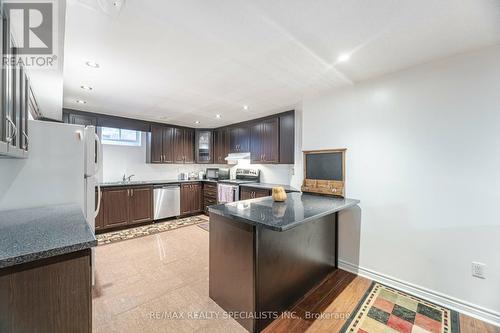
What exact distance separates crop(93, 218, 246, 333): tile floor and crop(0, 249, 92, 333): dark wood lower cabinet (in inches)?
38.5

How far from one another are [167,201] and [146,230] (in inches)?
30.1

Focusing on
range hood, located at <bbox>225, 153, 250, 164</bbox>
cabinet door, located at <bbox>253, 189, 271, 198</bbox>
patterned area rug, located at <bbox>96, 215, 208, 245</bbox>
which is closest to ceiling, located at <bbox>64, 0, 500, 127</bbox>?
cabinet door, located at <bbox>253, 189, 271, 198</bbox>

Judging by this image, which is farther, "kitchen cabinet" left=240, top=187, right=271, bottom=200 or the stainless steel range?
the stainless steel range

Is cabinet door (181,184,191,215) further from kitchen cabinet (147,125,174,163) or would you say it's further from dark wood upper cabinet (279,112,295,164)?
dark wood upper cabinet (279,112,295,164)

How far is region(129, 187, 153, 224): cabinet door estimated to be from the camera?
4.24m

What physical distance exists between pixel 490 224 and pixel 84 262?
303 cm

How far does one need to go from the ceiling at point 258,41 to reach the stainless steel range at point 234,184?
2211 mm

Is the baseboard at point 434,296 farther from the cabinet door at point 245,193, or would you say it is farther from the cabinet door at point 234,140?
the cabinet door at point 234,140

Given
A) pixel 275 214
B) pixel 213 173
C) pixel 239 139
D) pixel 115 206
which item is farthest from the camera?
pixel 213 173

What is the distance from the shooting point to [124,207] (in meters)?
4.13

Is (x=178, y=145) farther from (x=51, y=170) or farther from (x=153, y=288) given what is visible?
(x=153, y=288)

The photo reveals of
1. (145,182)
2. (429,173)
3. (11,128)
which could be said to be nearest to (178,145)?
(145,182)

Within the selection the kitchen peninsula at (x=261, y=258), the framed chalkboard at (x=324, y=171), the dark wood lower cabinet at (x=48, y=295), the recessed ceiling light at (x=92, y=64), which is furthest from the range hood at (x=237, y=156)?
the dark wood lower cabinet at (x=48, y=295)

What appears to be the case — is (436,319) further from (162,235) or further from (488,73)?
(162,235)
